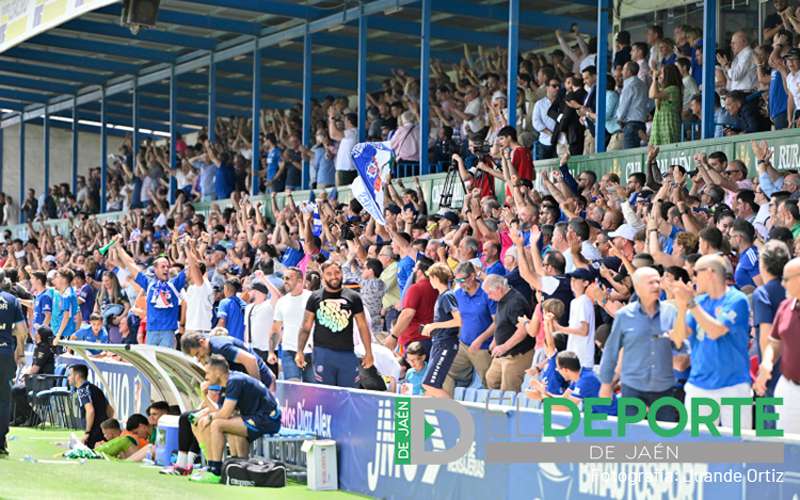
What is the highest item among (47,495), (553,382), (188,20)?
(188,20)

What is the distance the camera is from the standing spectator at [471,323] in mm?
13203

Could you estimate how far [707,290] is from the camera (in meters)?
8.70

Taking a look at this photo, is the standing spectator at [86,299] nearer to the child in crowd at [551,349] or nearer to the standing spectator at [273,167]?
the standing spectator at [273,167]

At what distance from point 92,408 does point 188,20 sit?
1229 cm

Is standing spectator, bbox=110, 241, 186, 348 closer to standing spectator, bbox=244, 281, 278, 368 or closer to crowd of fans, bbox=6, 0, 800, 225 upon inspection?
standing spectator, bbox=244, 281, 278, 368

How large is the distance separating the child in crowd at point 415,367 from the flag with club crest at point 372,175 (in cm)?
536

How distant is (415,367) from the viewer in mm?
13453

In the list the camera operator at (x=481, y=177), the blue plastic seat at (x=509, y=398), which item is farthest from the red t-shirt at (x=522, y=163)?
the blue plastic seat at (x=509, y=398)

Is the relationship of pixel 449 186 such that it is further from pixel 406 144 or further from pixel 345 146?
pixel 345 146

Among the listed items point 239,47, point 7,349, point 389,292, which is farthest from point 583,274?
point 239,47

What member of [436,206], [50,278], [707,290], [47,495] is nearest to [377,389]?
[47,495]

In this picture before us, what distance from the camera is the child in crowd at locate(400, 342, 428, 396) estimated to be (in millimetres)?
13250

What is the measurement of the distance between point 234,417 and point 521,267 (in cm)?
296

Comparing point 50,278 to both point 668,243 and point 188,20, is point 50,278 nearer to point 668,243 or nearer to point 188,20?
point 188,20
